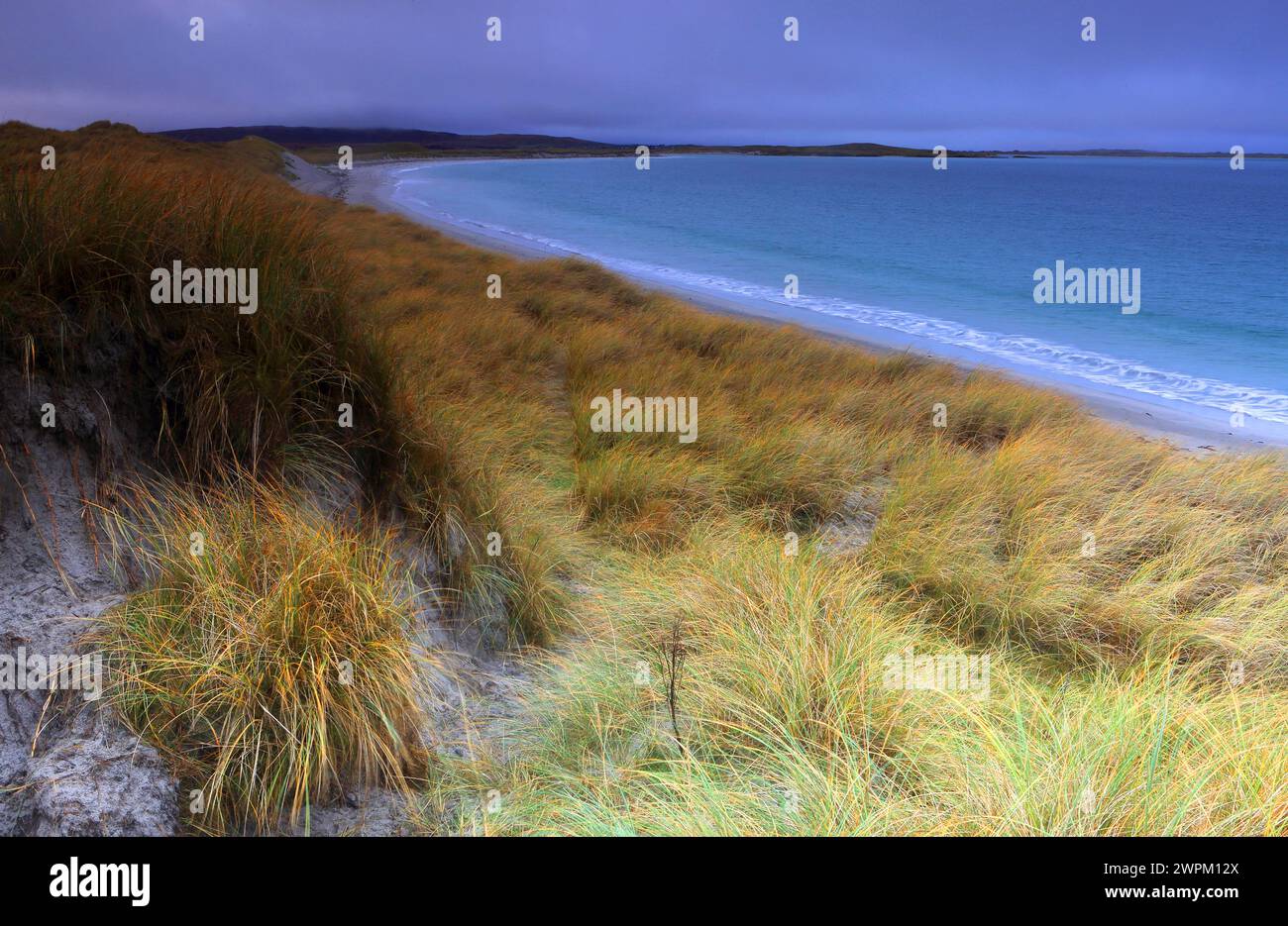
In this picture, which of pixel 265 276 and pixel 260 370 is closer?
pixel 260 370

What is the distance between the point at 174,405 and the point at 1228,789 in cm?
439

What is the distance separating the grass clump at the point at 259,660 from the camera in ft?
8.32

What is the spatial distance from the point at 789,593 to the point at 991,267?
28.2m

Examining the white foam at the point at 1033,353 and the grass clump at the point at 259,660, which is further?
the white foam at the point at 1033,353

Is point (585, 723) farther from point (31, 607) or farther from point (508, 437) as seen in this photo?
point (508, 437)

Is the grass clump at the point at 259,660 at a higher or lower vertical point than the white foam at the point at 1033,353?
lower

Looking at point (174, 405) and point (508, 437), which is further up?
point (174, 405)

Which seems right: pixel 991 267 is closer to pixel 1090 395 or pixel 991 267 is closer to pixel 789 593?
pixel 1090 395

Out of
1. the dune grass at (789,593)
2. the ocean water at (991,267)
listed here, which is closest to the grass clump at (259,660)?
the dune grass at (789,593)

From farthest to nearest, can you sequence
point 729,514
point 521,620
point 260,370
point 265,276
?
point 729,514, point 521,620, point 265,276, point 260,370

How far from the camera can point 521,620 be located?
162 inches

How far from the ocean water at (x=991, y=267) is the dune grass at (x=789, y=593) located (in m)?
8.02

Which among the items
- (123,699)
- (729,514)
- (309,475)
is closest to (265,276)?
(309,475)

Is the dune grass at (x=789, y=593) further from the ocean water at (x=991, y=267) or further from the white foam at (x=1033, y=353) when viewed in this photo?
the ocean water at (x=991, y=267)
